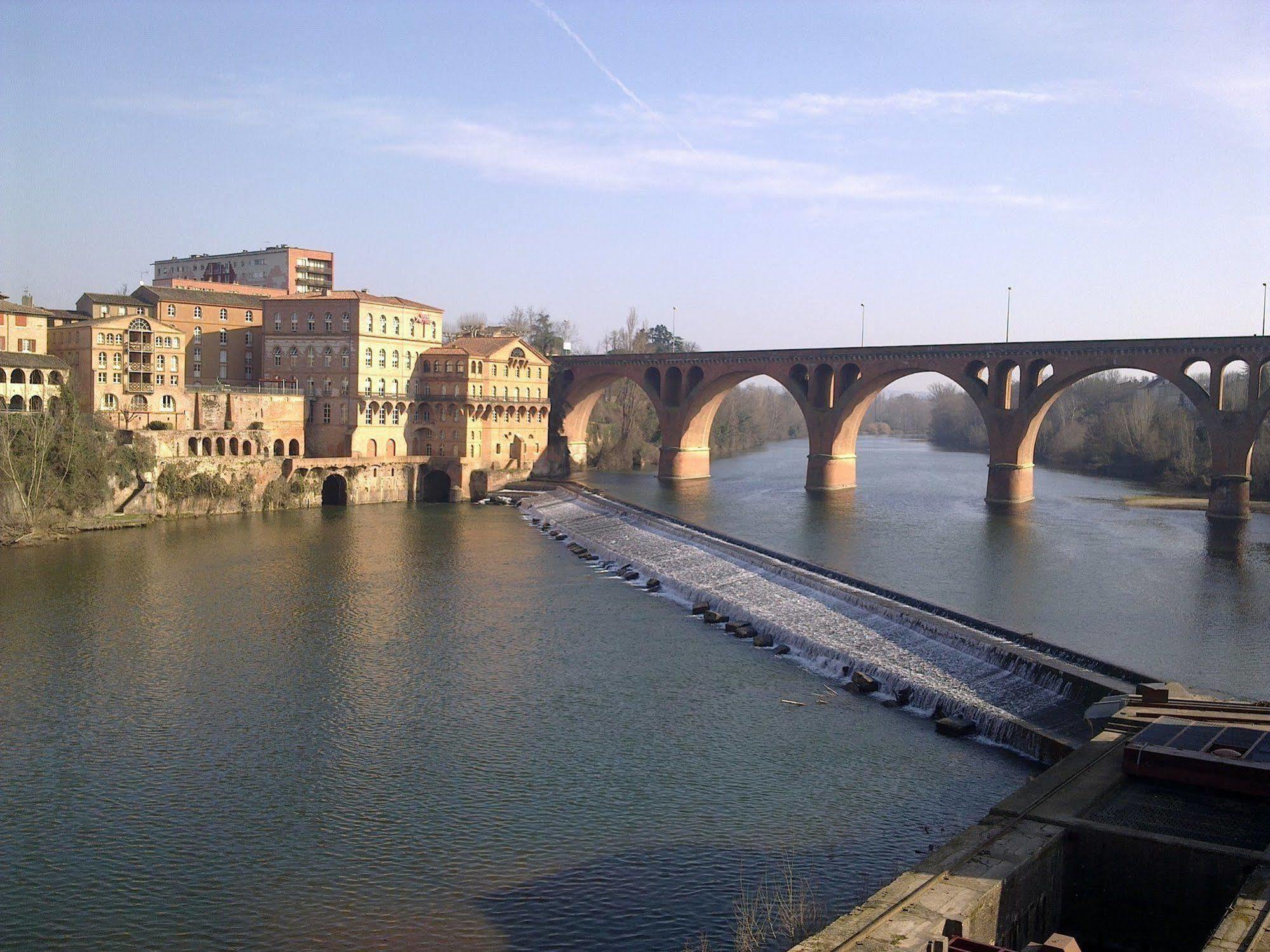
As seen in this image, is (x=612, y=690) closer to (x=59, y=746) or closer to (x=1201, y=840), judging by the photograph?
(x=59, y=746)

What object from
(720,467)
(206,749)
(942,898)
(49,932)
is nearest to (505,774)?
(206,749)

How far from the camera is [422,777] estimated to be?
18.1 m

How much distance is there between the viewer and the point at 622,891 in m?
14.2

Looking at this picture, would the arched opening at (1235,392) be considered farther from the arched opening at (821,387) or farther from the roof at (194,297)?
the roof at (194,297)

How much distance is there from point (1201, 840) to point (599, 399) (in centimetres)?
7508

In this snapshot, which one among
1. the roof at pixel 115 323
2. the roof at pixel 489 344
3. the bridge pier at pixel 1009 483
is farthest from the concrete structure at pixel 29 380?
the bridge pier at pixel 1009 483

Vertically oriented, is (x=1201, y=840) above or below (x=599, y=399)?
below

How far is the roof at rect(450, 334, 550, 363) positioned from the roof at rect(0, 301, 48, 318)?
855 inches

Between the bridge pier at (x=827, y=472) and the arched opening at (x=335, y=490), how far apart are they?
2597 cm

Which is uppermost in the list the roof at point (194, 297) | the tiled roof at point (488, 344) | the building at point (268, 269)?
the building at point (268, 269)

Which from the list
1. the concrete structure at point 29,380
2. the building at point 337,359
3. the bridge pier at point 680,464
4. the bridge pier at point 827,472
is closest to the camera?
the concrete structure at point 29,380

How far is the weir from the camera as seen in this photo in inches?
787

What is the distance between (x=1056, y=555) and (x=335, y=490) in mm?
36508

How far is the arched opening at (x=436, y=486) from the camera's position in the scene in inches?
2414
